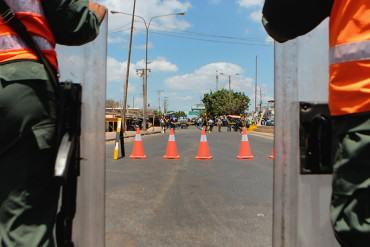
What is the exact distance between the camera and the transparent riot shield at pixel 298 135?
1.79 meters

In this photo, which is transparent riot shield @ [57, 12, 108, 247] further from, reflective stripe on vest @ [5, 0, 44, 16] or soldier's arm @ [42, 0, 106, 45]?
reflective stripe on vest @ [5, 0, 44, 16]

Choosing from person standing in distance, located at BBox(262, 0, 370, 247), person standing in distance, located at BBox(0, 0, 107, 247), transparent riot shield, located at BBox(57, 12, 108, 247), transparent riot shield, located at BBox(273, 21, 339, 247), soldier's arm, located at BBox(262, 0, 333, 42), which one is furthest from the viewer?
transparent riot shield, located at BBox(57, 12, 108, 247)

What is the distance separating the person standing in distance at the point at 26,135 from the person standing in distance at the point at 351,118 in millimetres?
942

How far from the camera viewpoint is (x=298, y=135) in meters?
1.78

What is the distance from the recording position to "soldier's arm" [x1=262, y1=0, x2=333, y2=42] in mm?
1440

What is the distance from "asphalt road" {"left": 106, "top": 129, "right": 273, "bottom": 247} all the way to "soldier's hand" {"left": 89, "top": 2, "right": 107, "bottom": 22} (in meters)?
2.62

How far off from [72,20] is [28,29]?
0.18 meters

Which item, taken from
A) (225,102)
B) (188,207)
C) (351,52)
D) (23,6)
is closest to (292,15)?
(351,52)

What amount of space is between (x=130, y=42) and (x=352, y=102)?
35849 millimetres

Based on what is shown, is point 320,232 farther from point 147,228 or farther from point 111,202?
point 111,202

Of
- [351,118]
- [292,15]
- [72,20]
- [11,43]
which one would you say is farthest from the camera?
[72,20]

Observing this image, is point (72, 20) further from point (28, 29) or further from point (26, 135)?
point (26, 135)

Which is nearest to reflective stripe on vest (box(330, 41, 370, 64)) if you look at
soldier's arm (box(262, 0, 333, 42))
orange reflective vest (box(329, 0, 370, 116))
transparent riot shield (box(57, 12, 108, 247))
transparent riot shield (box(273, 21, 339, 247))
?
orange reflective vest (box(329, 0, 370, 116))

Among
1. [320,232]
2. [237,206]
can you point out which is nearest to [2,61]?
[320,232]
